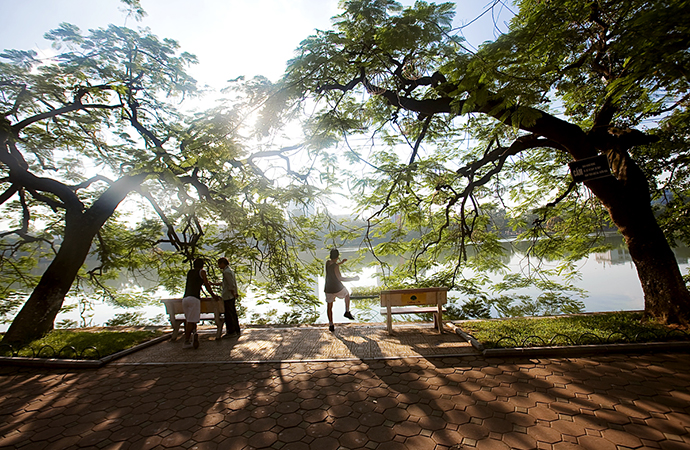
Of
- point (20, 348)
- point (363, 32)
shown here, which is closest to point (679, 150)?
point (363, 32)

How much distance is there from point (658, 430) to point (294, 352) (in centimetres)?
430

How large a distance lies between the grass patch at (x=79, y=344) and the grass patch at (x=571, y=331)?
6.53m

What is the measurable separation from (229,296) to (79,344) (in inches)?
113

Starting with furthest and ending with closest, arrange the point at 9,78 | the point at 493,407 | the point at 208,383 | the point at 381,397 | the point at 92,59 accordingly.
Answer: the point at 92,59, the point at 9,78, the point at 208,383, the point at 381,397, the point at 493,407

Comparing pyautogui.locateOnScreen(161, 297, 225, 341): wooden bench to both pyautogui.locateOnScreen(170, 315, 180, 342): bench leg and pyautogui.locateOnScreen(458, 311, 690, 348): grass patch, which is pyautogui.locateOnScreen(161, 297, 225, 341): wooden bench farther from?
pyautogui.locateOnScreen(458, 311, 690, 348): grass patch

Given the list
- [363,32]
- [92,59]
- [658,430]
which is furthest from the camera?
[92,59]

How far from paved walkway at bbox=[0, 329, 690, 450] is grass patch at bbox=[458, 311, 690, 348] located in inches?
15.6

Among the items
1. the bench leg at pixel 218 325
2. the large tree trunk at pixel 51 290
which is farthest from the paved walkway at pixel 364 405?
the large tree trunk at pixel 51 290

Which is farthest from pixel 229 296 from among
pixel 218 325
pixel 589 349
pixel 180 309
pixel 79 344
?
pixel 589 349

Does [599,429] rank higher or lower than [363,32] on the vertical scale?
lower

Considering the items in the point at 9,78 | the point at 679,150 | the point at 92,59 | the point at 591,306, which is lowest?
the point at 591,306

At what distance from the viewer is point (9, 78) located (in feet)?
23.3

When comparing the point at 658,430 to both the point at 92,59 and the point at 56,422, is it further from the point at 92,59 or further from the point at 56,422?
the point at 92,59

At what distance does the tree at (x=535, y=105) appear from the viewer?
143 inches
